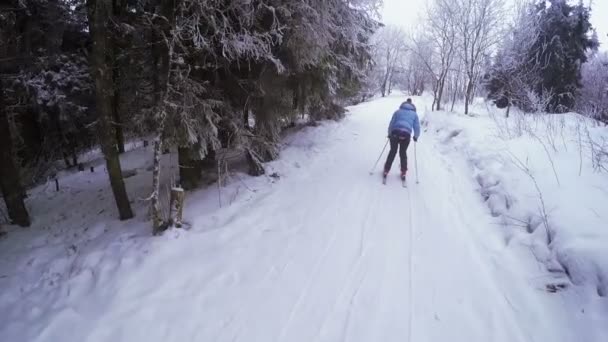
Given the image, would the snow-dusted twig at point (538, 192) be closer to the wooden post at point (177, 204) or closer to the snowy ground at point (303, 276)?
the snowy ground at point (303, 276)

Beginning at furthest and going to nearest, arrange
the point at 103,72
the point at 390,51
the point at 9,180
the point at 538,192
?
the point at 390,51 → the point at 9,180 → the point at 103,72 → the point at 538,192

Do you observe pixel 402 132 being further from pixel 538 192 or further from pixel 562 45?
pixel 562 45

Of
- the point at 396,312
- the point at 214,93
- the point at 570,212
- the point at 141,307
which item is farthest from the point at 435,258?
the point at 214,93

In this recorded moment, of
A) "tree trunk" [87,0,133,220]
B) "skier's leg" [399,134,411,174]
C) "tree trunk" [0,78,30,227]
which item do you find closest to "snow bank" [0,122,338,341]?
"tree trunk" [0,78,30,227]

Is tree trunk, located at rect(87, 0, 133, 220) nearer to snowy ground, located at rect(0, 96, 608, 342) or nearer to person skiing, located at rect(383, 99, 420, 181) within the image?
snowy ground, located at rect(0, 96, 608, 342)

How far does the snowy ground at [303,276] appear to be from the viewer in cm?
311

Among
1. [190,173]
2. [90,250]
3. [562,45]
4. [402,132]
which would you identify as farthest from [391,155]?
[562,45]

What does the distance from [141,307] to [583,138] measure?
27.6 feet

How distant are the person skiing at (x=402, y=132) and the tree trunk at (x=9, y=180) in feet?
30.0

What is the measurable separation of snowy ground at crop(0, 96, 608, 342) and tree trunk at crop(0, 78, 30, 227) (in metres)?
1.26

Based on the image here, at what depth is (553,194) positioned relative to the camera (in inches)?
181

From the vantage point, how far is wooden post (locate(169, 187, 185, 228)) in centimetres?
497

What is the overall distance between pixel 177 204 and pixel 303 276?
249 cm

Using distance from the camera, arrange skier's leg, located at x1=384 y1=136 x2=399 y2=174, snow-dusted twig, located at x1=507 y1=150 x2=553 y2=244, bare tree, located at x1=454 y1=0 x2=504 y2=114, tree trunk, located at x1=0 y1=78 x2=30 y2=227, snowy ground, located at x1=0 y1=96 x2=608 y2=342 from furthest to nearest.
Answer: bare tree, located at x1=454 y1=0 x2=504 y2=114 < tree trunk, located at x1=0 y1=78 x2=30 y2=227 < skier's leg, located at x1=384 y1=136 x2=399 y2=174 < snow-dusted twig, located at x1=507 y1=150 x2=553 y2=244 < snowy ground, located at x1=0 y1=96 x2=608 y2=342
